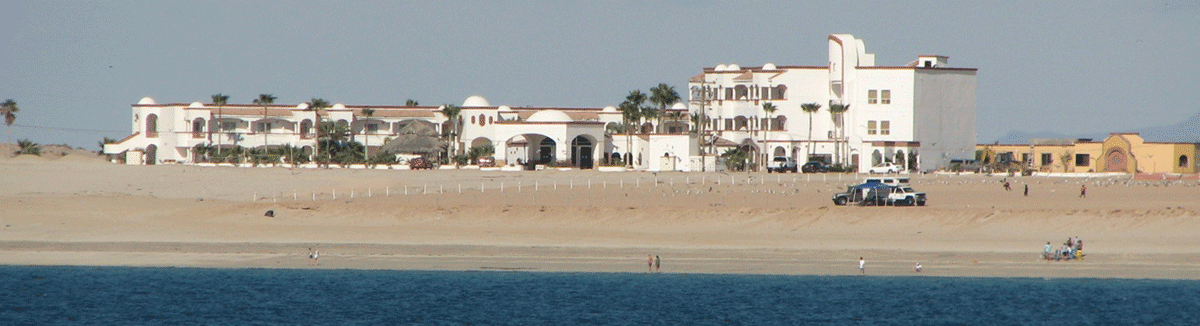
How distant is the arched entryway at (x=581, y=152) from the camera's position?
93.2m

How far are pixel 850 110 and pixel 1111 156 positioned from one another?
16.5 m

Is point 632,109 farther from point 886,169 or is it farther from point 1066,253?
point 1066,253

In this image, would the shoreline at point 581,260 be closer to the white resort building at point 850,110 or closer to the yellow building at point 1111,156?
the white resort building at point 850,110

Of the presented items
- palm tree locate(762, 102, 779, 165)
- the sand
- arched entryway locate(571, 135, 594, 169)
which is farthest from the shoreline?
palm tree locate(762, 102, 779, 165)

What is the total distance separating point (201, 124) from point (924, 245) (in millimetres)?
70815

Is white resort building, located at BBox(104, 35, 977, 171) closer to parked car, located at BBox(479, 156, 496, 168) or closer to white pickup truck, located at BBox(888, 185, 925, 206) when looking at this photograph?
parked car, located at BBox(479, 156, 496, 168)

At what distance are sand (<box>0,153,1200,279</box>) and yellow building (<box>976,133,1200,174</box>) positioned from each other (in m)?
23.9

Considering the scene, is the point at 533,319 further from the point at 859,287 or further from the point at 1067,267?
the point at 1067,267

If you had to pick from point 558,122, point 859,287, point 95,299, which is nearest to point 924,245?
point 859,287

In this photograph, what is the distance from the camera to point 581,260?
40.4 meters

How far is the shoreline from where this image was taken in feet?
123

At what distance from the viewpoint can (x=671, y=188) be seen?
199ft

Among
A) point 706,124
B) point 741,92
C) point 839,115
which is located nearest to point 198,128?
point 706,124

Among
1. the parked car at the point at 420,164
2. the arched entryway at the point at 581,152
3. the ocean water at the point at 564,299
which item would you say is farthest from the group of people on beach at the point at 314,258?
the arched entryway at the point at 581,152
